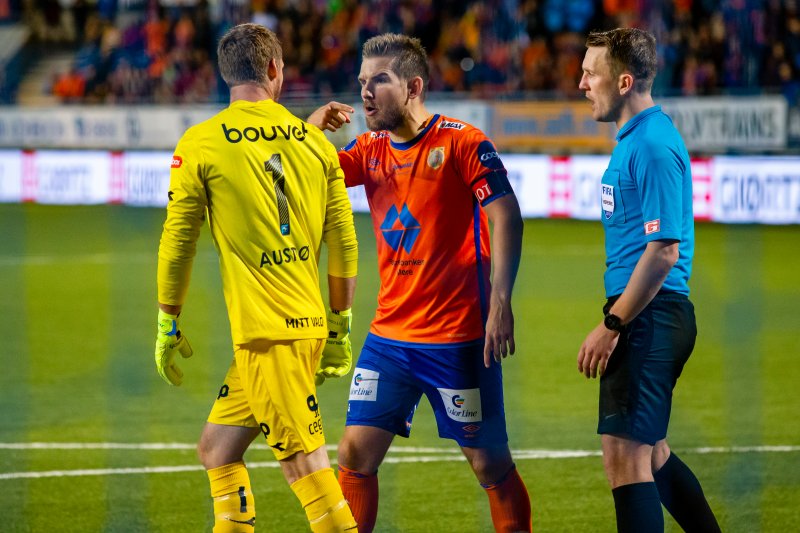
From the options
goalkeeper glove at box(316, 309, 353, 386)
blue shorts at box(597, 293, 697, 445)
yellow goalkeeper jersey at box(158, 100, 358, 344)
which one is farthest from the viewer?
goalkeeper glove at box(316, 309, 353, 386)

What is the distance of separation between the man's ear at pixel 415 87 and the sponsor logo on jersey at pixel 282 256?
881 mm

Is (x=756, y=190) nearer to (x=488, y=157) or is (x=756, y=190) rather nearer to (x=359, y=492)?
(x=488, y=157)

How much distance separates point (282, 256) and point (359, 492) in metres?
1.04

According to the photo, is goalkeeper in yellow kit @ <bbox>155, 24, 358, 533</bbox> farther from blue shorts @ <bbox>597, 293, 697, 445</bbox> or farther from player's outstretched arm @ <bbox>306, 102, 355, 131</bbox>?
blue shorts @ <bbox>597, 293, 697, 445</bbox>

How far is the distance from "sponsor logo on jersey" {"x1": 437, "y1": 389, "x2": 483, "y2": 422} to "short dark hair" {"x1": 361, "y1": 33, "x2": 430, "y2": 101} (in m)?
1.12

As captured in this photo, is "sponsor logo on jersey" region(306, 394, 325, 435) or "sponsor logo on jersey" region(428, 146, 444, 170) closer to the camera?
"sponsor logo on jersey" region(306, 394, 325, 435)

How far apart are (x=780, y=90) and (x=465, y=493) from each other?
49.4ft

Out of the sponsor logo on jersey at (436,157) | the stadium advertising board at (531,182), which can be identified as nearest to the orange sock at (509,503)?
the sponsor logo on jersey at (436,157)

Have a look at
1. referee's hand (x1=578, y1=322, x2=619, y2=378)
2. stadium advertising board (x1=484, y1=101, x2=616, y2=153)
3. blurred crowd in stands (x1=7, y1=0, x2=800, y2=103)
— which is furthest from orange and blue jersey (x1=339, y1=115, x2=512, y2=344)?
stadium advertising board (x1=484, y1=101, x2=616, y2=153)

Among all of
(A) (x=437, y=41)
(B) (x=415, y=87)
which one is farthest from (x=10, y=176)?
(B) (x=415, y=87)

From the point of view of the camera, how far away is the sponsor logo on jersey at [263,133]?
429 cm

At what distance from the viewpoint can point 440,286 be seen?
4934 mm

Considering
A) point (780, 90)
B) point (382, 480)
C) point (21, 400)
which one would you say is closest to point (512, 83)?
point (780, 90)

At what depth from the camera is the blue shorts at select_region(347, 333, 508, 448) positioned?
16.1 ft
